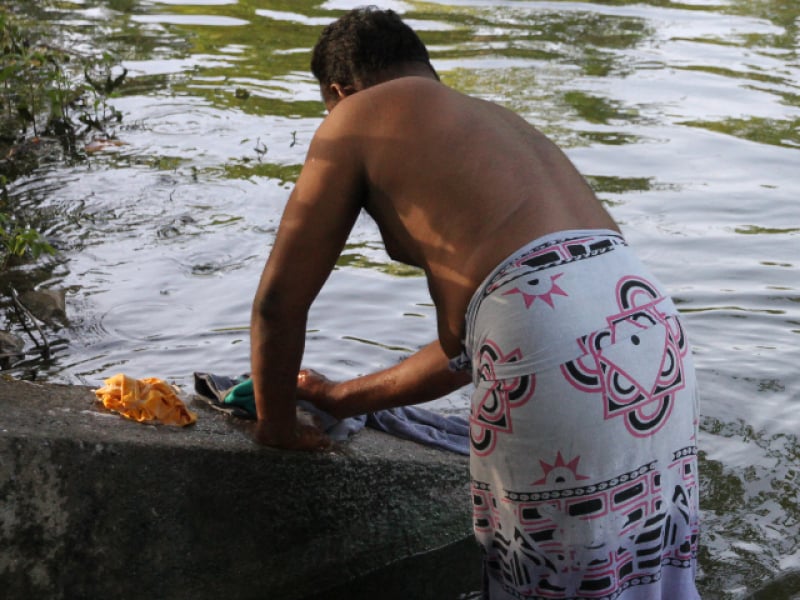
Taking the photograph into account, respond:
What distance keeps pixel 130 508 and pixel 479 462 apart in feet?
3.58

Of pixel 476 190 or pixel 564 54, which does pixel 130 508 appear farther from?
pixel 564 54

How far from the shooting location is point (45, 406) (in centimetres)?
331

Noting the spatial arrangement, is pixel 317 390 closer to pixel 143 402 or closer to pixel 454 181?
pixel 143 402

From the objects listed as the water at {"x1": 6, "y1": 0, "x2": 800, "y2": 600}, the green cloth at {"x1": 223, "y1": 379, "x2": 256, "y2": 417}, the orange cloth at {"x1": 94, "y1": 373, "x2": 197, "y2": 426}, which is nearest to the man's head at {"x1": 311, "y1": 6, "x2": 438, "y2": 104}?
the water at {"x1": 6, "y1": 0, "x2": 800, "y2": 600}

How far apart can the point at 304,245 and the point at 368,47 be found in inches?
29.1

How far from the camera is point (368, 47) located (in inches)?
126

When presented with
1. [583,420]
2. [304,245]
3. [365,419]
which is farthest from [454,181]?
[365,419]

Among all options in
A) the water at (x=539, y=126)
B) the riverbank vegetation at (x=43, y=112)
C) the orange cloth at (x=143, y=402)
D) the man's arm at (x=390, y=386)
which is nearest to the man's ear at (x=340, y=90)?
the water at (x=539, y=126)

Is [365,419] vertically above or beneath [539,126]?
above

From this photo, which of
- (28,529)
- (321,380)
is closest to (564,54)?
(321,380)

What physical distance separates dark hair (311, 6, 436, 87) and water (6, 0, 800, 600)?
694 millimetres

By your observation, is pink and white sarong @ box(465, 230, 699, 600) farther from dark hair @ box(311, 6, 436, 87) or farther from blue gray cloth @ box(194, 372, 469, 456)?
blue gray cloth @ box(194, 372, 469, 456)

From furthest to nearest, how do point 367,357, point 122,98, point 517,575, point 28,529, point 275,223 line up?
point 122,98 < point 275,223 < point 367,357 < point 28,529 < point 517,575

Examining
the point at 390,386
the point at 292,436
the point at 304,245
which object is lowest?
the point at 292,436
